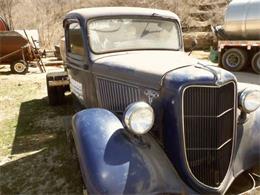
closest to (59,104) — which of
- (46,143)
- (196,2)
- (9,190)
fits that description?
(46,143)

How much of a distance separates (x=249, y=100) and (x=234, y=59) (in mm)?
10523

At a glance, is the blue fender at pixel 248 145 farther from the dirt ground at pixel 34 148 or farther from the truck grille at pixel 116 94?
the truck grille at pixel 116 94

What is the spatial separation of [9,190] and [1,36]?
1087 centimetres

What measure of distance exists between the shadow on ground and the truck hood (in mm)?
1193

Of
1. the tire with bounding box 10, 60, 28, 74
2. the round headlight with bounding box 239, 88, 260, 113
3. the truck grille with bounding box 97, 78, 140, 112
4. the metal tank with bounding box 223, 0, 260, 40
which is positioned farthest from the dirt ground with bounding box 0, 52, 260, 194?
the metal tank with bounding box 223, 0, 260, 40

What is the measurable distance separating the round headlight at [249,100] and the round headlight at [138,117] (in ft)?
3.45

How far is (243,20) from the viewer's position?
12750 mm

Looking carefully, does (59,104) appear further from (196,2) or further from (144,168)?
(196,2)

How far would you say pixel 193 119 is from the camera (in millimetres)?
2758

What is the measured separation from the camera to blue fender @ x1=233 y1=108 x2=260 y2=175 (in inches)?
123

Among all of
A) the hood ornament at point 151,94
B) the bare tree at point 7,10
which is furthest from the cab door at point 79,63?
the bare tree at point 7,10

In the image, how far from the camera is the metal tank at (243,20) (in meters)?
12.4

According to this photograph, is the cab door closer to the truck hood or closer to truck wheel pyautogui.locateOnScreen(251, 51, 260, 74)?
the truck hood

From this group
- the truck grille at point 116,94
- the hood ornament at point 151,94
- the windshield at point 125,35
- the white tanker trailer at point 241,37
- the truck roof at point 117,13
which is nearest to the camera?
the hood ornament at point 151,94
